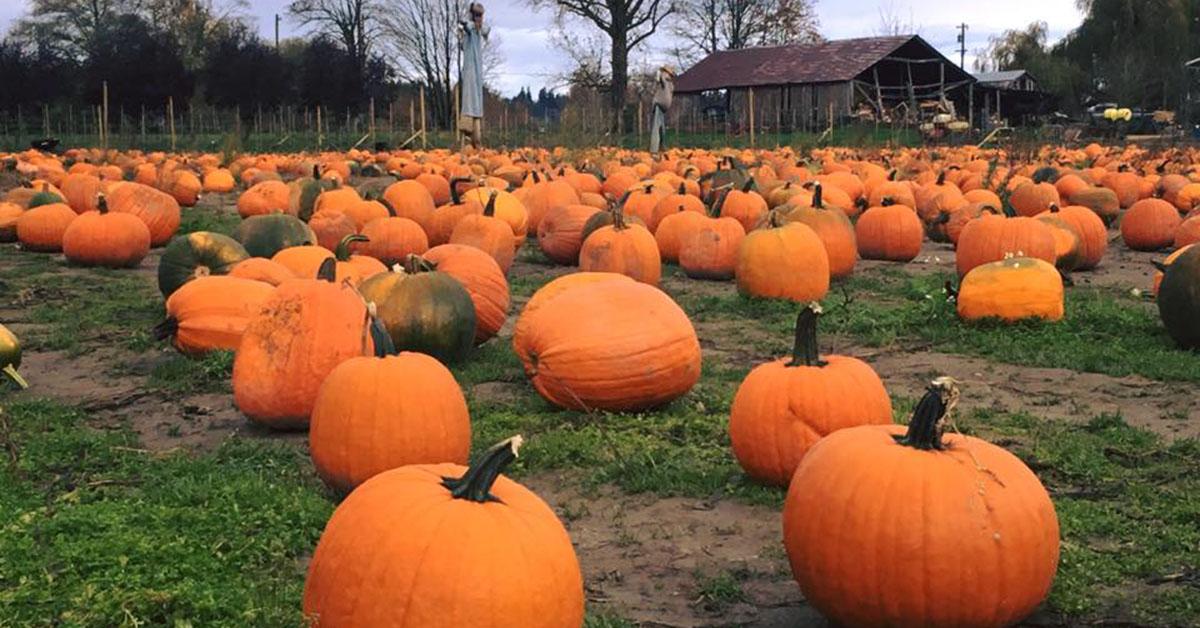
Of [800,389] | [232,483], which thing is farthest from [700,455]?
[232,483]

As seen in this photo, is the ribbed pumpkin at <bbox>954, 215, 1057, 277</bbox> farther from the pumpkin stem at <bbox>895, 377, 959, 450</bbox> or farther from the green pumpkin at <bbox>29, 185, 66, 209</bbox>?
the green pumpkin at <bbox>29, 185, 66, 209</bbox>

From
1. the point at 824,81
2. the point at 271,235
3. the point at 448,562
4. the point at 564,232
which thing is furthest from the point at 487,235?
the point at 824,81

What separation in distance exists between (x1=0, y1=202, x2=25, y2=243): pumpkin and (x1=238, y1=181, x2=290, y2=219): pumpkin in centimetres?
229

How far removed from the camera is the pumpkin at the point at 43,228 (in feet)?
36.3

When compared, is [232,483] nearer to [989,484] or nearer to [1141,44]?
[989,484]

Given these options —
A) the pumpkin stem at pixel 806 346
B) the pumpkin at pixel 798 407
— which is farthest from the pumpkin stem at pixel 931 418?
the pumpkin stem at pixel 806 346

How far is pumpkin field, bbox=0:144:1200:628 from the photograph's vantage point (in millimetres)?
2938

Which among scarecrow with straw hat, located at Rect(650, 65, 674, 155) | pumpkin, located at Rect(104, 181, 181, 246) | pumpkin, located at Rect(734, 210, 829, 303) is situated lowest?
pumpkin, located at Rect(734, 210, 829, 303)

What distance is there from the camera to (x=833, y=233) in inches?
371

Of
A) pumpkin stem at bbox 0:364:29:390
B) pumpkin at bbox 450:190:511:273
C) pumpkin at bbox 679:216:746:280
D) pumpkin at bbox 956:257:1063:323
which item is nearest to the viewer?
pumpkin stem at bbox 0:364:29:390

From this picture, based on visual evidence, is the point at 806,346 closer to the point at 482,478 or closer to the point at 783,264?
the point at 482,478

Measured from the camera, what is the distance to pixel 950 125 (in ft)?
106

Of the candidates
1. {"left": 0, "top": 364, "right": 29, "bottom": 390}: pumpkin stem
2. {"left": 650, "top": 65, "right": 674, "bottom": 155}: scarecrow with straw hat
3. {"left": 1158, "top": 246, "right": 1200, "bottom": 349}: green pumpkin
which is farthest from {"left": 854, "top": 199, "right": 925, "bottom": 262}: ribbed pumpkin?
{"left": 650, "top": 65, "right": 674, "bottom": 155}: scarecrow with straw hat

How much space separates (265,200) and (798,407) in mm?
10270
